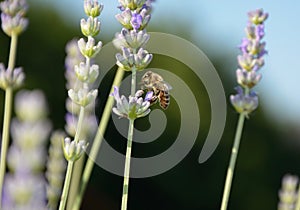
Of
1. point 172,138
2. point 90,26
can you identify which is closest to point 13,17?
point 90,26

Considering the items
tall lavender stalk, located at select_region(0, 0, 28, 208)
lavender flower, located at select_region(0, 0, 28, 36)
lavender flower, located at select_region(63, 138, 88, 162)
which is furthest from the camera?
lavender flower, located at select_region(0, 0, 28, 36)

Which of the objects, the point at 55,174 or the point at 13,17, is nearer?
the point at 13,17

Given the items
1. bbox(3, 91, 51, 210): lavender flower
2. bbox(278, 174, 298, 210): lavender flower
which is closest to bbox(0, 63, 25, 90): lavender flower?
bbox(3, 91, 51, 210): lavender flower

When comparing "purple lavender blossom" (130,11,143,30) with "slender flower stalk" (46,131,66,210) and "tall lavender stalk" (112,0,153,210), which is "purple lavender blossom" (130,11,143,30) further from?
"slender flower stalk" (46,131,66,210)

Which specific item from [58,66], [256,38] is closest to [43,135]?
[256,38]

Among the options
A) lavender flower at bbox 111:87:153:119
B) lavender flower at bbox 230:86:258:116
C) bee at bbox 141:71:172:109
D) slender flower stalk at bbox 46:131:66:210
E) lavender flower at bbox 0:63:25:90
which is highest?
bee at bbox 141:71:172:109

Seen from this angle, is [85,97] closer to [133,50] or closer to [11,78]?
[133,50]

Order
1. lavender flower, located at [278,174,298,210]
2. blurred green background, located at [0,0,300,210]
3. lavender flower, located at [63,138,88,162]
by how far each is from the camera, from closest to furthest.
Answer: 1. lavender flower, located at [63,138,88,162]
2. lavender flower, located at [278,174,298,210]
3. blurred green background, located at [0,0,300,210]

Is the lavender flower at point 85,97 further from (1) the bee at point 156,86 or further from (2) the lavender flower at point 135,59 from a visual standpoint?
(1) the bee at point 156,86

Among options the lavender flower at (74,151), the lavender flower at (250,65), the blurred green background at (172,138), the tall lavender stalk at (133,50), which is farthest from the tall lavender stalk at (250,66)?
the blurred green background at (172,138)

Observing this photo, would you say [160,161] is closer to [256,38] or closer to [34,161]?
[256,38]
